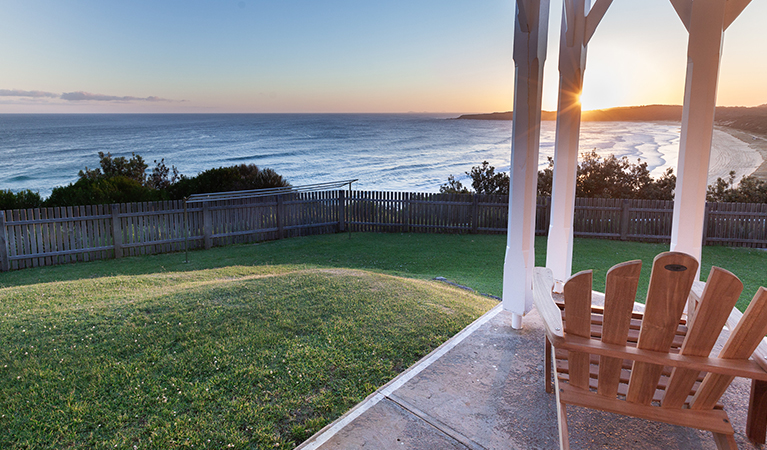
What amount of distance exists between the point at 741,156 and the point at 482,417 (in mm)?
28528

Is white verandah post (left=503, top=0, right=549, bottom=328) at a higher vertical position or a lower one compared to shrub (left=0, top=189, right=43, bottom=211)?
higher

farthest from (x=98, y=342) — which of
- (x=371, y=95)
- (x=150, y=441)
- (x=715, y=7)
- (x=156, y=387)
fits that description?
(x=371, y=95)

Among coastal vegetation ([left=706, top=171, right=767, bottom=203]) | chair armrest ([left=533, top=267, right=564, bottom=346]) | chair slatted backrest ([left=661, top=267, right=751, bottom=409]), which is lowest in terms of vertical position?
coastal vegetation ([left=706, top=171, right=767, bottom=203])

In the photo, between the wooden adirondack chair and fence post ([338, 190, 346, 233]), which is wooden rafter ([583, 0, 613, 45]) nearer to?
the wooden adirondack chair

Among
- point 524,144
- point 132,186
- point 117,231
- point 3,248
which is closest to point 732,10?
point 524,144

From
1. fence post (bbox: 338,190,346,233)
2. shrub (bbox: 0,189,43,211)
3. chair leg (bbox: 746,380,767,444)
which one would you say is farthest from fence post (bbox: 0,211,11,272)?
chair leg (bbox: 746,380,767,444)

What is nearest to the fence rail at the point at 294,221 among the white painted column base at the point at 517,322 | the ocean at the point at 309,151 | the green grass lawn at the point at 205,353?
the green grass lawn at the point at 205,353

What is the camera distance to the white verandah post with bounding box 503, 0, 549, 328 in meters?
3.14

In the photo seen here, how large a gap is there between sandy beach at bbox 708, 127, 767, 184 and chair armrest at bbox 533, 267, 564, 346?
79.0 feet

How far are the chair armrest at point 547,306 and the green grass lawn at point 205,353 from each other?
1190 mm

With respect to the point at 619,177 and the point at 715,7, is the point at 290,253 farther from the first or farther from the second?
the point at 619,177

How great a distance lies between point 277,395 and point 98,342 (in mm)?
1762

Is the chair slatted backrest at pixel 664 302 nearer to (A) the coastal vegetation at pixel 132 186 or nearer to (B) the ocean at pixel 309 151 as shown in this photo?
(A) the coastal vegetation at pixel 132 186

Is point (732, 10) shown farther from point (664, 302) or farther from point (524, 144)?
point (664, 302)
